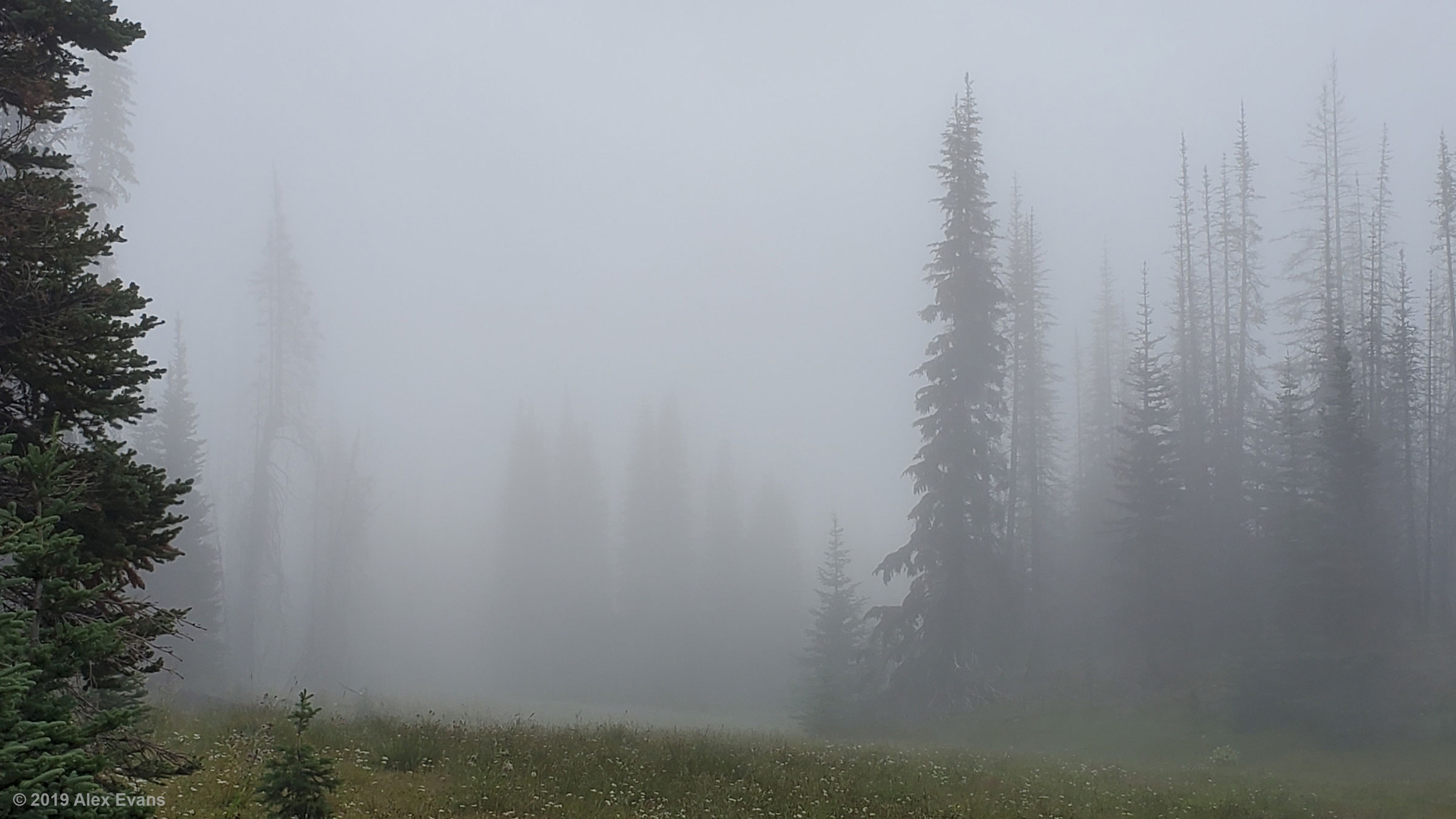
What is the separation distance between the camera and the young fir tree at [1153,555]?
28.5m

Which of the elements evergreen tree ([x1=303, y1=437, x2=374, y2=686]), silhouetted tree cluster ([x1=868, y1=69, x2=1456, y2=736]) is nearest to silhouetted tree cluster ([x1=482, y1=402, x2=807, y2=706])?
evergreen tree ([x1=303, y1=437, x2=374, y2=686])

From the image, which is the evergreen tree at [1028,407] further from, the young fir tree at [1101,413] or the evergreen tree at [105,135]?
the evergreen tree at [105,135]

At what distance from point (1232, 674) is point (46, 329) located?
96.5 feet

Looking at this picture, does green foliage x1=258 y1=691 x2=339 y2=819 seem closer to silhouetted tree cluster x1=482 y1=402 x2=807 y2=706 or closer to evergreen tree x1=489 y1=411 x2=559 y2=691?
silhouetted tree cluster x1=482 y1=402 x2=807 y2=706

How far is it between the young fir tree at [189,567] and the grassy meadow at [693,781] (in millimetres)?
19892

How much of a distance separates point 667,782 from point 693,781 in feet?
1.17

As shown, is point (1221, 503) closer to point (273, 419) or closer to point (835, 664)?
point (835, 664)

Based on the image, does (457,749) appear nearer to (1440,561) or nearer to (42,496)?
(42,496)

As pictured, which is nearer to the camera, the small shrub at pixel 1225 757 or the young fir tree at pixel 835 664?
the small shrub at pixel 1225 757

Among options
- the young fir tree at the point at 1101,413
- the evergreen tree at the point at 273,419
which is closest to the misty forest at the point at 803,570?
the evergreen tree at the point at 273,419

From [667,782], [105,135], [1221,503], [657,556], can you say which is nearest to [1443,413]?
[1221,503]

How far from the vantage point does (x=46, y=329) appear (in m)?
5.81

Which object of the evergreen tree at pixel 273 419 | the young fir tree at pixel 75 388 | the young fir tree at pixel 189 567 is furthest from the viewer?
the evergreen tree at pixel 273 419

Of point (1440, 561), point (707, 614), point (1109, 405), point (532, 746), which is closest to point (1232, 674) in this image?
point (1440, 561)
